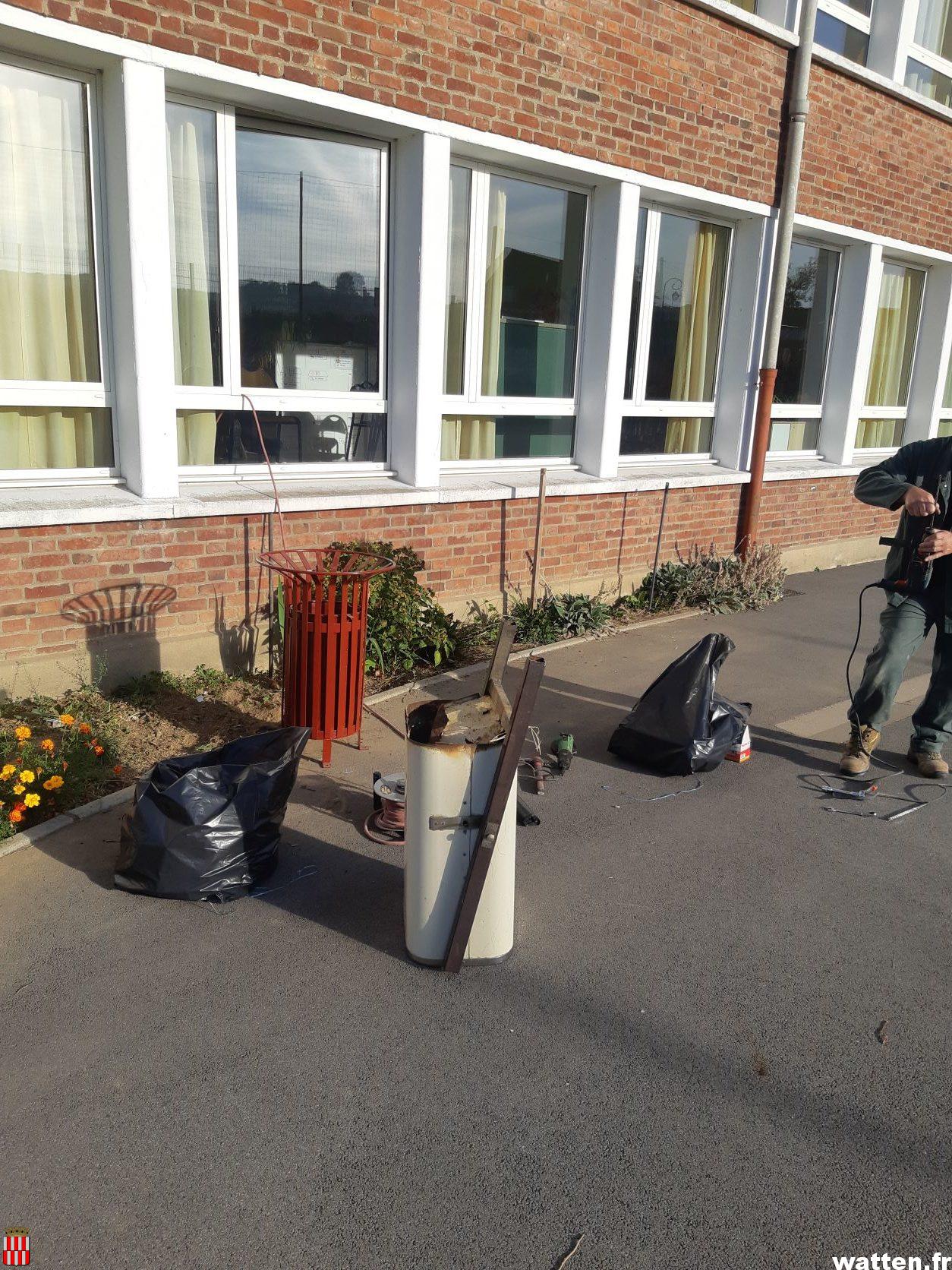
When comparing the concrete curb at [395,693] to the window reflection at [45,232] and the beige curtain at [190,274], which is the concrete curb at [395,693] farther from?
the window reflection at [45,232]

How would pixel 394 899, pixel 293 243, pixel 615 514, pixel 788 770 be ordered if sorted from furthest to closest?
pixel 615 514 < pixel 293 243 < pixel 788 770 < pixel 394 899

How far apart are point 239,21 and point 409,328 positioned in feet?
6.57

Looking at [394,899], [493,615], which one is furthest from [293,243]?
[394,899]

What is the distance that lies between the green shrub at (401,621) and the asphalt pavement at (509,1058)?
5.48 feet

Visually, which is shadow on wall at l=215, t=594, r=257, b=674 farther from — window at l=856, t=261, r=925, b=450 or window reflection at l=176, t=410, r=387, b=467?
window at l=856, t=261, r=925, b=450

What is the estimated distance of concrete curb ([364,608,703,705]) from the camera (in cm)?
602

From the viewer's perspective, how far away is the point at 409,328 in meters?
6.62

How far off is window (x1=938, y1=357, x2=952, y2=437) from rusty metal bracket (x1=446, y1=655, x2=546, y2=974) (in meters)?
11.1

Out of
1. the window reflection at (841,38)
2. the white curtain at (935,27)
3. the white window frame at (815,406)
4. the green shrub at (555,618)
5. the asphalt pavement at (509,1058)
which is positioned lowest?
the asphalt pavement at (509,1058)

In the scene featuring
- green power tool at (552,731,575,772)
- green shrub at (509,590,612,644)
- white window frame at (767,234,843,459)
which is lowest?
green power tool at (552,731,575,772)

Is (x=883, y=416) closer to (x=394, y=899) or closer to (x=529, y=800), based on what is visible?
(x=529, y=800)

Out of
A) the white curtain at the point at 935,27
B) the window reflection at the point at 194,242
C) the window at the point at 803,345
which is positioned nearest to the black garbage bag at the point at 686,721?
the window reflection at the point at 194,242

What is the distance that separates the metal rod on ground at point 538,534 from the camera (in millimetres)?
7328

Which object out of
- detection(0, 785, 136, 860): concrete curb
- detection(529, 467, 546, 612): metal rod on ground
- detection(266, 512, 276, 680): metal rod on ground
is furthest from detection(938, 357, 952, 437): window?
detection(0, 785, 136, 860): concrete curb
